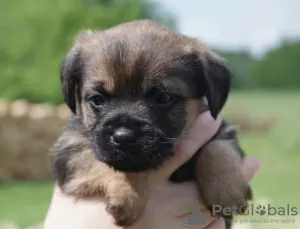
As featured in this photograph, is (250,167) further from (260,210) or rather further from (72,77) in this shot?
(72,77)

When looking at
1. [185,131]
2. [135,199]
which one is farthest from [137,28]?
[135,199]

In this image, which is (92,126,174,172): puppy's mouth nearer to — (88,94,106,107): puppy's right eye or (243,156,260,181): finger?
(88,94,106,107): puppy's right eye

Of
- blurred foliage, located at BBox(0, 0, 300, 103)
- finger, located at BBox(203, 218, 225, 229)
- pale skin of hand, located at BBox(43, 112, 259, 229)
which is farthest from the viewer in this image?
blurred foliage, located at BBox(0, 0, 300, 103)

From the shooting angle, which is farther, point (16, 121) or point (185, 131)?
point (16, 121)

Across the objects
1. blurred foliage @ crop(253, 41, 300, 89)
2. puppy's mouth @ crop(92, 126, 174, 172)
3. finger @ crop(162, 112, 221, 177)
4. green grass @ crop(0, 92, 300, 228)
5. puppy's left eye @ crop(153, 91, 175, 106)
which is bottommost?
green grass @ crop(0, 92, 300, 228)

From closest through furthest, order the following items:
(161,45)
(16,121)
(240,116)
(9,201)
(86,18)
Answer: (161,45) < (9,201) < (16,121) < (86,18) < (240,116)

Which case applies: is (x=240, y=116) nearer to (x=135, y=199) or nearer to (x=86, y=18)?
(x=86, y=18)

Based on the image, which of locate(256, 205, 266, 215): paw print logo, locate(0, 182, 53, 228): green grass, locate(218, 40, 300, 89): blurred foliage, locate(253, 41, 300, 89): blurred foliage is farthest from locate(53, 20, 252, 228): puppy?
locate(253, 41, 300, 89): blurred foliage
